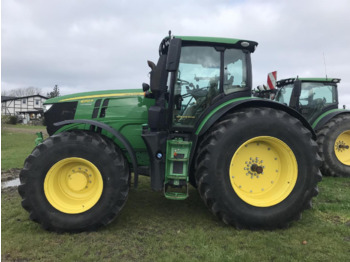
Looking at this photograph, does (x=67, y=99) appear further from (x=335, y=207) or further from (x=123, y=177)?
(x=335, y=207)

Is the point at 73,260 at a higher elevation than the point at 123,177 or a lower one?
lower

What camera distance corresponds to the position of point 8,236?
301 cm

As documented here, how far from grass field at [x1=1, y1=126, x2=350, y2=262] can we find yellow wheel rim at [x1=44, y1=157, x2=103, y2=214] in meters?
0.34

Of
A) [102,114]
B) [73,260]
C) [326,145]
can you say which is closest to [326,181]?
[326,145]

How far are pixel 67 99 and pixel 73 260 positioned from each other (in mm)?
2334

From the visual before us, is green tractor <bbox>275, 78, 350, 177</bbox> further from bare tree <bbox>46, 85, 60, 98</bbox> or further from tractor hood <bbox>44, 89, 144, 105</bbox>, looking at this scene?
bare tree <bbox>46, 85, 60, 98</bbox>

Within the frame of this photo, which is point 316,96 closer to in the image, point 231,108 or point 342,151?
point 342,151

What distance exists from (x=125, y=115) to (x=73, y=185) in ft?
3.87

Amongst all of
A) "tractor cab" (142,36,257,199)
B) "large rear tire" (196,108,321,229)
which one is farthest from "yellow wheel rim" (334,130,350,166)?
"tractor cab" (142,36,257,199)

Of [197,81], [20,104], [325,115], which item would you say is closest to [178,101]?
[197,81]

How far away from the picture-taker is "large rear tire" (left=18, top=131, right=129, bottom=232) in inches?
122

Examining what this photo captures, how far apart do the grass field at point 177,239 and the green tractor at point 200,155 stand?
0.19 metres

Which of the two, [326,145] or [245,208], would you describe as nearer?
[245,208]

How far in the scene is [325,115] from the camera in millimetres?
6980
